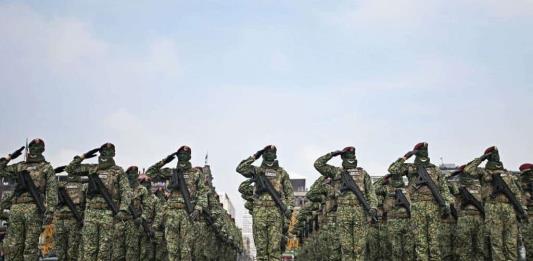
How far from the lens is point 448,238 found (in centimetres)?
1337

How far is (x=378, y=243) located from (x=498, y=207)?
5.26 m

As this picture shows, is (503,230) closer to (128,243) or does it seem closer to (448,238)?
(448,238)

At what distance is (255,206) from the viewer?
11.2 m

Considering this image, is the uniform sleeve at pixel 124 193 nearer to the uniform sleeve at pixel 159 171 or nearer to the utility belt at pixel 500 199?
the uniform sleeve at pixel 159 171

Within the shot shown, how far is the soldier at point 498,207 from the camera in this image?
11062 millimetres

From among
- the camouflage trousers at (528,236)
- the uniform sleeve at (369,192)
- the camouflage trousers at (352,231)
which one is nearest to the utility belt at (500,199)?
the uniform sleeve at (369,192)


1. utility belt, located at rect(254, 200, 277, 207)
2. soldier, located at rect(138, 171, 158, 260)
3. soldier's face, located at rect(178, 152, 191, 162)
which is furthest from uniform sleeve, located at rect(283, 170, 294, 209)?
soldier, located at rect(138, 171, 158, 260)

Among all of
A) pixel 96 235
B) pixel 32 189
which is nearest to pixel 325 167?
pixel 96 235

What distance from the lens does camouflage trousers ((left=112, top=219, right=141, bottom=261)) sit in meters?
13.0

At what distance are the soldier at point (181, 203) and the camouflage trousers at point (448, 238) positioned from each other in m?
6.12

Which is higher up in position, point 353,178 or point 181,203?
point 353,178

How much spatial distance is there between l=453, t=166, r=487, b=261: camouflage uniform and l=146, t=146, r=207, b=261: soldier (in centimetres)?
609

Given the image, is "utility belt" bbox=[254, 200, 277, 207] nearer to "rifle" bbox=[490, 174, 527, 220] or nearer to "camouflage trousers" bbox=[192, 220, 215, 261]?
"camouflage trousers" bbox=[192, 220, 215, 261]

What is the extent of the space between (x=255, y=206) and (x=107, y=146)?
3.31 m
